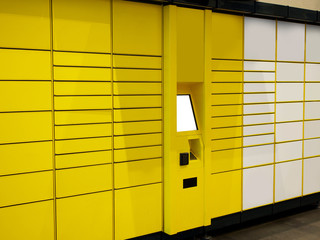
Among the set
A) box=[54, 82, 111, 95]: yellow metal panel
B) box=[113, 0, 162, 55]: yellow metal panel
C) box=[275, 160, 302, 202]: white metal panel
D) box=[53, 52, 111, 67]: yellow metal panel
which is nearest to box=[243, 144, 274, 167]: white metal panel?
box=[275, 160, 302, 202]: white metal panel

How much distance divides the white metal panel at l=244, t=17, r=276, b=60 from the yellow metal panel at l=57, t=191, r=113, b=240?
2.41m

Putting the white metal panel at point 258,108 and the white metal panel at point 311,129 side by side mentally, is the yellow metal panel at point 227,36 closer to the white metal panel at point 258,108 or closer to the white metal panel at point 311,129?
the white metal panel at point 258,108

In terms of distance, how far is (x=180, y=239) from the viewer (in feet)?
13.1

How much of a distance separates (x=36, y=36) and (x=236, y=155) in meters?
2.62

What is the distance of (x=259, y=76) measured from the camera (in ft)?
15.0

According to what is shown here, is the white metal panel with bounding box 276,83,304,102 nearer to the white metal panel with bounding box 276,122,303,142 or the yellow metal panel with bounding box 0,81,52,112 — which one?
the white metal panel with bounding box 276,122,303,142

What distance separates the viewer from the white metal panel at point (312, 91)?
5141mm

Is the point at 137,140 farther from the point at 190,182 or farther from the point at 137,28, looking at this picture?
the point at 137,28

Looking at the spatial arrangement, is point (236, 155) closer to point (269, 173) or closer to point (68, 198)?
point (269, 173)

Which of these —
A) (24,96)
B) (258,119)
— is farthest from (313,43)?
(24,96)

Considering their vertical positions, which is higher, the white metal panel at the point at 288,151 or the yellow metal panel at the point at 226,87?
the yellow metal panel at the point at 226,87

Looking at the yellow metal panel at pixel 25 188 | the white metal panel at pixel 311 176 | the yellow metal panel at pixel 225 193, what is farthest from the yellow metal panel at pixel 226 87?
the yellow metal panel at pixel 25 188

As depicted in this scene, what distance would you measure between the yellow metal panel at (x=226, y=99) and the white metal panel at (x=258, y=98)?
111mm

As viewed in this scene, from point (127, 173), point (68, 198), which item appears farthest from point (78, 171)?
point (127, 173)
